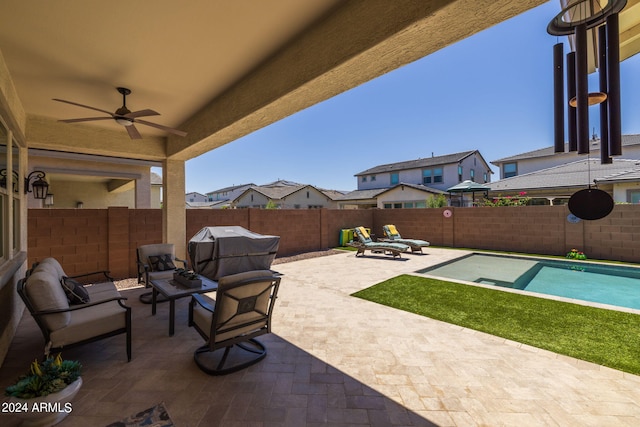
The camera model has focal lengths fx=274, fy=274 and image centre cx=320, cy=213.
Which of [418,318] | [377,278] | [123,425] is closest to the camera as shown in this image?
[123,425]

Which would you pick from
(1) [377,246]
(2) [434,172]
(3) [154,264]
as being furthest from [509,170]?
(3) [154,264]

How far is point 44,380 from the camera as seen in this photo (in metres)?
2.26

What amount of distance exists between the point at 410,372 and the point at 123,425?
2808mm

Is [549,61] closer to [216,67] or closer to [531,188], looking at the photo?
[216,67]

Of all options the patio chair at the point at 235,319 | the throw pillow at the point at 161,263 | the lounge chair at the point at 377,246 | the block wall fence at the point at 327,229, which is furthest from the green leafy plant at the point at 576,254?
the throw pillow at the point at 161,263

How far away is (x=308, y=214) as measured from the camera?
1262 centimetres

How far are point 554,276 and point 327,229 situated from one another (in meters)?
8.58

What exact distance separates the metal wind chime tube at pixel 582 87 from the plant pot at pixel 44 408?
5.47 m

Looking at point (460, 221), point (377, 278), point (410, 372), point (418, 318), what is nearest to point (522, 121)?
point (460, 221)

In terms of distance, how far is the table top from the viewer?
13.4 feet

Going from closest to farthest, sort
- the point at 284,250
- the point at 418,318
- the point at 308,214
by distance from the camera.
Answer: the point at 418,318 → the point at 284,250 → the point at 308,214

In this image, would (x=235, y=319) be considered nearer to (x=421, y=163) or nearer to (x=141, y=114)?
(x=141, y=114)

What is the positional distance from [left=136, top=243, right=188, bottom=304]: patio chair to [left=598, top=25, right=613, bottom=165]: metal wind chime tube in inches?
265

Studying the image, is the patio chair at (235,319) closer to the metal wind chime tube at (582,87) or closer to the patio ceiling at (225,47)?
the patio ceiling at (225,47)
